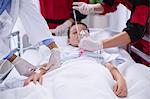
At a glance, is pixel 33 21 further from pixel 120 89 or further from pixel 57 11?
pixel 57 11

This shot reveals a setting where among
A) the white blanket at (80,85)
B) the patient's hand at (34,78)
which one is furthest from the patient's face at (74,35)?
the patient's hand at (34,78)

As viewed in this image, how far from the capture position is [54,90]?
4.61 ft

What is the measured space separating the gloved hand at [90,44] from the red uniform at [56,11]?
898 millimetres

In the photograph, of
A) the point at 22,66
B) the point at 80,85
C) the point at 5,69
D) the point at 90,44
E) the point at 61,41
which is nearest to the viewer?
the point at 80,85

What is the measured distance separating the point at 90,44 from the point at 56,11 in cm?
100

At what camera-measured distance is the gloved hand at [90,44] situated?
1.84 meters

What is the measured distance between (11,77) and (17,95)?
52cm

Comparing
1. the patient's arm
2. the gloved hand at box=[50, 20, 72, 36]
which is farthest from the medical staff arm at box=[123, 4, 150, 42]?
the gloved hand at box=[50, 20, 72, 36]

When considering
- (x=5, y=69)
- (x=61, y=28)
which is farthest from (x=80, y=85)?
(x=61, y=28)

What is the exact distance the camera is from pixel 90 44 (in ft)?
6.07

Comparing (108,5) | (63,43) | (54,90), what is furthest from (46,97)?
(108,5)

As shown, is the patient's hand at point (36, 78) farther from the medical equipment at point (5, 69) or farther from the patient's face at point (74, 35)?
the patient's face at point (74, 35)

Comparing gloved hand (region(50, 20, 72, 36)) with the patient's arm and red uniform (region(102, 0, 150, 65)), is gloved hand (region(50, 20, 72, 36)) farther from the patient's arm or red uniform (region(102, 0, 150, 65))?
the patient's arm

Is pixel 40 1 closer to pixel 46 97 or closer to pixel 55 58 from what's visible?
pixel 55 58
